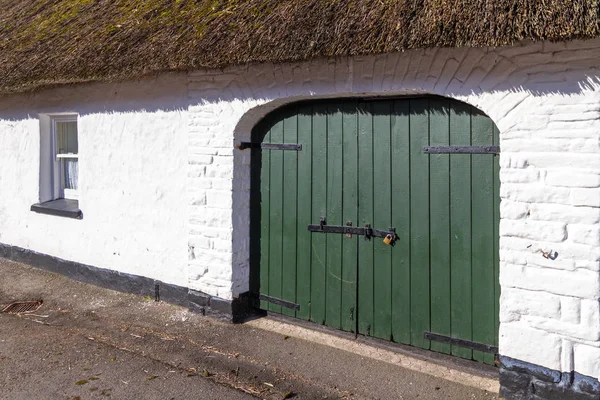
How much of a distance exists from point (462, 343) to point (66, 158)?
579 cm

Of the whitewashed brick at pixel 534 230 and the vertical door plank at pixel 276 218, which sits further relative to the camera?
the vertical door plank at pixel 276 218

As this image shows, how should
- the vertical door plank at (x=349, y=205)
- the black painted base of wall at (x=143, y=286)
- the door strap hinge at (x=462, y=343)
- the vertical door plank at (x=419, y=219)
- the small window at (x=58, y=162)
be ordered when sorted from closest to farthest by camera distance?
the door strap hinge at (x=462, y=343) → the vertical door plank at (x=419, y=219) → the vertical door plank at (x=349, y=205) → the black painted base of wall at (x=143, y=286) → the small window at (x=58, y=162)

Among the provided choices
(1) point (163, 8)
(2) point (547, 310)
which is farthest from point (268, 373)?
(1) point (163, 8)

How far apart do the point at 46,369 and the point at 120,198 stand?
2.35 meters

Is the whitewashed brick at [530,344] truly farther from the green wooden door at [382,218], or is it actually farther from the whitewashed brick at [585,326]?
the green wooden door at [382,218]

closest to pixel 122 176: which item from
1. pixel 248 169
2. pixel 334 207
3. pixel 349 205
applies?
pixel 248 169

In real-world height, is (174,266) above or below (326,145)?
below

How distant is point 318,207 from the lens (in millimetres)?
4910

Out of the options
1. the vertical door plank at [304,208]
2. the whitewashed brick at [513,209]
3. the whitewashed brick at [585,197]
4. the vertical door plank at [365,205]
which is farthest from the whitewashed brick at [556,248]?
the vertical door plank at [304,208]

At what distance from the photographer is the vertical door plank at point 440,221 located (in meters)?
4.16

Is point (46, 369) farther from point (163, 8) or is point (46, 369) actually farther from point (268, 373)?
point (163, 8)

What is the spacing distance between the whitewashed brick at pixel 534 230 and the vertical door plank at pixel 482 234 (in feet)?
0.92

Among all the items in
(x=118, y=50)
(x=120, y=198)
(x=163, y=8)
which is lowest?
(x=120, y=198)

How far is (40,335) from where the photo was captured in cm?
509
